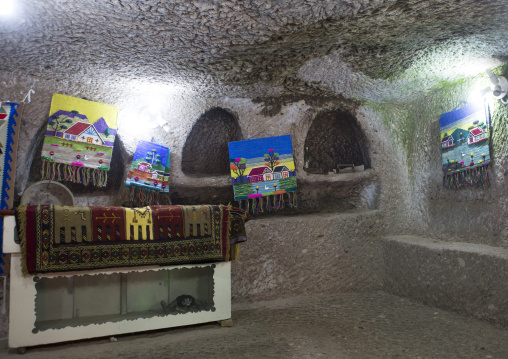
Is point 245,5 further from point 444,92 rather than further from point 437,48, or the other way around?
point 444,92

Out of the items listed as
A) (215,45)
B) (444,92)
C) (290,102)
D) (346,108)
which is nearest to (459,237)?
(444,92)

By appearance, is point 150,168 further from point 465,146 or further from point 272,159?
point 465,146

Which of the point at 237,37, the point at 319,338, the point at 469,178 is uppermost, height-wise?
the point at 237,37

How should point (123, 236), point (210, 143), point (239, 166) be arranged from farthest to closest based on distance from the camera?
1. point (210, 143)
2. point (239, 166)
3. point (123, 236)

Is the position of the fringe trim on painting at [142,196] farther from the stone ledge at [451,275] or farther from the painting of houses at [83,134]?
the stone ledge at [451,275]

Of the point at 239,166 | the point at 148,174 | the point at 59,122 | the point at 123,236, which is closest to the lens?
the point at 123,236

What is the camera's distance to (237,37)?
2.44 meters

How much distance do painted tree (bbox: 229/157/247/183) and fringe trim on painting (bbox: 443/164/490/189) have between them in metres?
1.72

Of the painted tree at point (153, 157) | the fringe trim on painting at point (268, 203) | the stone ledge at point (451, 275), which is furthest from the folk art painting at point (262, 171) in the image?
the stone ledge at point (451, 275)

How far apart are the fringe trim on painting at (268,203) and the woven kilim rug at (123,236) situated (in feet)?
2.59

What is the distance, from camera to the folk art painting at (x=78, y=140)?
9.66 feet

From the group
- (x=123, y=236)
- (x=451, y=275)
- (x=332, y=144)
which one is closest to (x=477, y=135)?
(x=451, y=275)

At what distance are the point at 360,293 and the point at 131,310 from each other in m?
1.99

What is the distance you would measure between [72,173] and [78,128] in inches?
13.6
